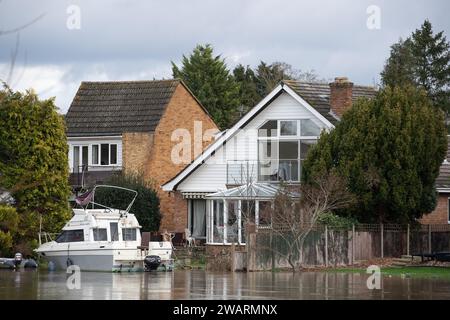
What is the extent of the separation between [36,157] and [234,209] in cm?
907

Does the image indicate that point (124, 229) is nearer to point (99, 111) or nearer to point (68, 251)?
point (68, 251)

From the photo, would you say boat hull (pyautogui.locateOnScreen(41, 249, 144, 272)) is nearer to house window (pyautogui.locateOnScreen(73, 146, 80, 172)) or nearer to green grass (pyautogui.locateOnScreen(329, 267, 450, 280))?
green grass (pyautogui.locateOnScreen(329, 267, 450, 280))

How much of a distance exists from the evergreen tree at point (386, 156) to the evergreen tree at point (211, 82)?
4078cm

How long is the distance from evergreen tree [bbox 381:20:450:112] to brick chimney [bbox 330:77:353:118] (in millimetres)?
39558

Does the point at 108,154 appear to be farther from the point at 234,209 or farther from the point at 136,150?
the point at 234,209

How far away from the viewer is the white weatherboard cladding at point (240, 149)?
174ft

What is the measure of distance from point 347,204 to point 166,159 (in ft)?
61.5

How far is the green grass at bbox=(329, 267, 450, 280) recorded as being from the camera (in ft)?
130

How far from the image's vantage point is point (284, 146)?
2111 inches

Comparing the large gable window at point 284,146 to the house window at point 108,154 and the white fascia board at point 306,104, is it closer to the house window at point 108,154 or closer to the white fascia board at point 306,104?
the white fascia board at point 306,104

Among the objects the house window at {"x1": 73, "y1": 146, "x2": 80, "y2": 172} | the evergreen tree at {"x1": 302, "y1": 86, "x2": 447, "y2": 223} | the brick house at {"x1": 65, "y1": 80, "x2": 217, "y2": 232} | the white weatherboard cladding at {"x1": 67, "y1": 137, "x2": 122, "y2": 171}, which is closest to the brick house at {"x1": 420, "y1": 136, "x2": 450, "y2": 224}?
the evergreen tree at {"x1": 302, "y1": 86, "x2": 447, "y2": 223}

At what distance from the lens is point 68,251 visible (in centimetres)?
4394
